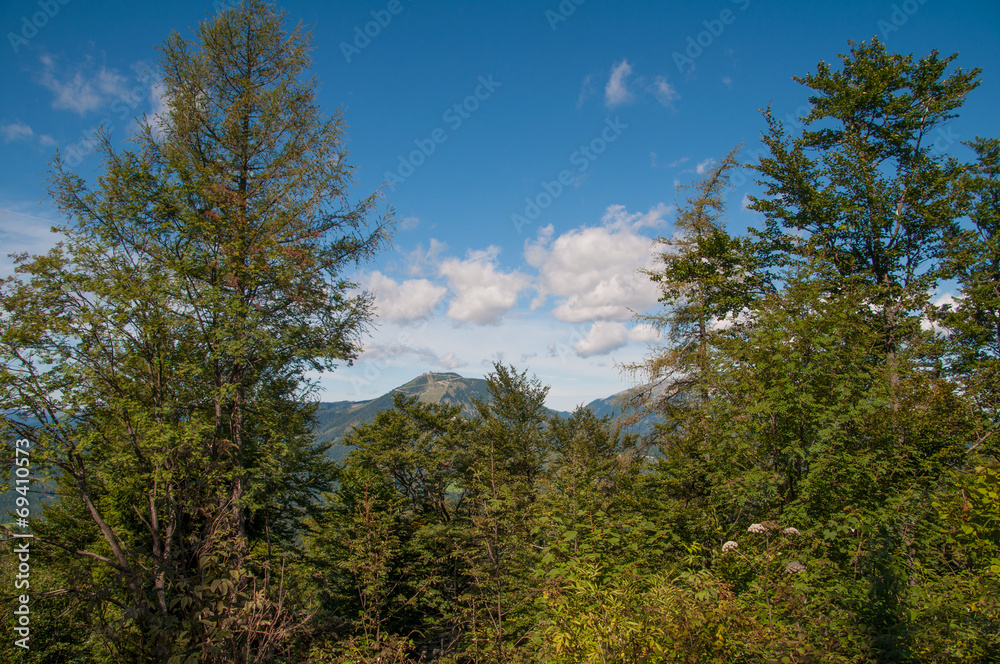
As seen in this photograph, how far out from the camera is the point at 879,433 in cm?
523

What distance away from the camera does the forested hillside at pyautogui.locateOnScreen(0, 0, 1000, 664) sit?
11.0 ft

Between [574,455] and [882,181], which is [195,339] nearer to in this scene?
[574,455]

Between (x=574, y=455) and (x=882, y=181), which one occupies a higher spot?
(x=882, y=181)

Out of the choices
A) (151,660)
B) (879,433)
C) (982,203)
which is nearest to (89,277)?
(151,660)

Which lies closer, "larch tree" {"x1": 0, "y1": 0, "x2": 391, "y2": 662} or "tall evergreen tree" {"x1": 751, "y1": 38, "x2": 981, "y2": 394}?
"larch tree" {"x1": 0, "y1": 0, "x2": 391, "y2": 662}

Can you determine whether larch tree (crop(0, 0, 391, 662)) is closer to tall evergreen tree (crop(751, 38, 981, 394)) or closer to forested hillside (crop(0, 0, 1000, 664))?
forested hillside (crop(0, 0, 1000, 664))

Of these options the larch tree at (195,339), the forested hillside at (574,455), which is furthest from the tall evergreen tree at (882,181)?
the larch tree at (195,339)

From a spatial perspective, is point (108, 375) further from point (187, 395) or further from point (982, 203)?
point (982, 203)

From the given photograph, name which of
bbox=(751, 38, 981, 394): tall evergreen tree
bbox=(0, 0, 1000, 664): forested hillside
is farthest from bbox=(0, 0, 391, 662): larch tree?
bbox=(751, 38, 981, 394): tall evergreen tree

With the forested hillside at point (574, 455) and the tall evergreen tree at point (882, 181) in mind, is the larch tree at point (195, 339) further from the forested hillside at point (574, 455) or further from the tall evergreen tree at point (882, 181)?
the tall evergreen tree at point (882, 181)

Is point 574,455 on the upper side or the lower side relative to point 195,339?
lower

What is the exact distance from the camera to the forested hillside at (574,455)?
335 cm

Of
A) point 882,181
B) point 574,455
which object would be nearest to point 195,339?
point 574,455

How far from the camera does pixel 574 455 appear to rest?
27.3ft
